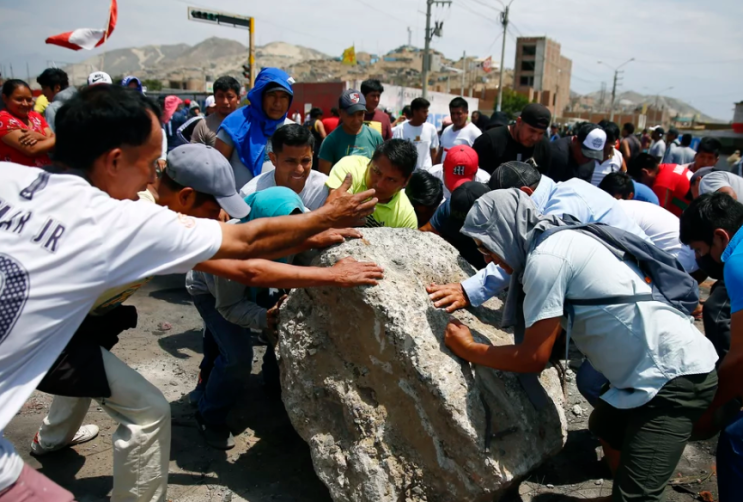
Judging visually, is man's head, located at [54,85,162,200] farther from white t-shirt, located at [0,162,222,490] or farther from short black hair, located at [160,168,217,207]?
short black hair, located at [160,168,217,207]

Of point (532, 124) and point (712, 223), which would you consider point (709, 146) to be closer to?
point (532, 124)

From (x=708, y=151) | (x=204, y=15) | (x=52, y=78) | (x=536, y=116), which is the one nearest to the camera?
(x=536, y=116)

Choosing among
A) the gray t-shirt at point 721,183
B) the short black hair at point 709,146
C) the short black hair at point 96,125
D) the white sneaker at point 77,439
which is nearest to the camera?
the short black hair at point 96,125

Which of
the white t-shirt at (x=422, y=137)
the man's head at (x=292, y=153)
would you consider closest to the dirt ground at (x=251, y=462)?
the man's head at (x=292, y=153)

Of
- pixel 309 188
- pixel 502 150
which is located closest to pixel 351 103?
pixel 502 150

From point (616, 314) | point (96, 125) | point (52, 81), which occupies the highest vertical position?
point (52, 81)

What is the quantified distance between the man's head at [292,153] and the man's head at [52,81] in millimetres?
4237

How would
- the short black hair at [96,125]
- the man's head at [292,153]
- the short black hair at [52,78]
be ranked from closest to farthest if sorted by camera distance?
the short black hair at [96,125], the man's head at [292,153], the short black hair at [52,78]

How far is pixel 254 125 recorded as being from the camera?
4.46 metres

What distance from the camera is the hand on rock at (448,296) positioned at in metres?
2.69

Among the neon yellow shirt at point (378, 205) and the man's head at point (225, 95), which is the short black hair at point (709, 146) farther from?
the man's head at point (225, 95)

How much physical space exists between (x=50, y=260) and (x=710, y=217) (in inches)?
112

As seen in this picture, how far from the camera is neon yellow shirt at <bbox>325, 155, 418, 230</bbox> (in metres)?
3.44

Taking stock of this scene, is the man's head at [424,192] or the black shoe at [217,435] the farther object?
the man's head at [424,192]
